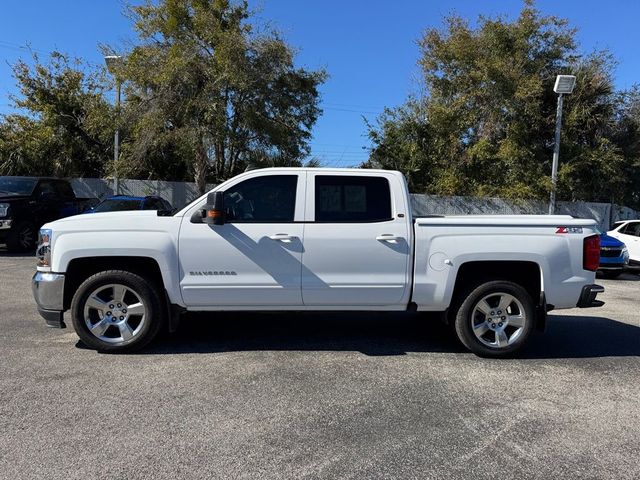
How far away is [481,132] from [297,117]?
741 cm

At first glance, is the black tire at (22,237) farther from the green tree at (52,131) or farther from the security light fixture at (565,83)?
the security light fixture at (565,83)

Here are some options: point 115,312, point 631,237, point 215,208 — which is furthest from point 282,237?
point 631,237

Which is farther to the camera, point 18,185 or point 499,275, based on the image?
point 18,185

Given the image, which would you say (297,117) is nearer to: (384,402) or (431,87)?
(431,87)

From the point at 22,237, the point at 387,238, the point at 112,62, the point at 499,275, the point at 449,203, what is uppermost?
the point at 112,62

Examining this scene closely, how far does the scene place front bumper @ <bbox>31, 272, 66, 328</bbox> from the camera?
17.6 feet

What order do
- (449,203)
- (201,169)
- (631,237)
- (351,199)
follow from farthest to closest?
(449,203), (201,169), (631,237), (351,199)

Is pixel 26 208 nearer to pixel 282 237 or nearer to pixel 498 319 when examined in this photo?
pixel 282 237

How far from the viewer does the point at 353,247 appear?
544cm

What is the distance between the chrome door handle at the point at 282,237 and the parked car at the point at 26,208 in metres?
10.9

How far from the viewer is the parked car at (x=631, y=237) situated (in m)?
14.0

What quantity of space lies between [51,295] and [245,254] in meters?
2.01

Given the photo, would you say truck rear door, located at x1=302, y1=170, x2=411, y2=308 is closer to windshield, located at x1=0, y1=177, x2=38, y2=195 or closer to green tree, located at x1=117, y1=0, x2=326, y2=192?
windshield, located at x1=0, y1=177, x2=38, y2=195

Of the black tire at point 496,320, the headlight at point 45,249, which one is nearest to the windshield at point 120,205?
the headlight at point 45,249
